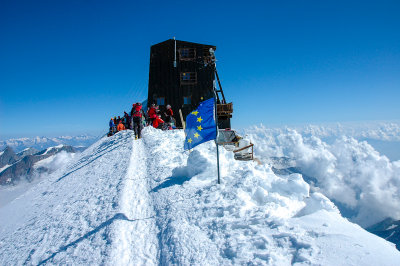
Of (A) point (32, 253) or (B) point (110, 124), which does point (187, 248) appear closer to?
(A) point (32, 253)

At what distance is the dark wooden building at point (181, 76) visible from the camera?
29359mm

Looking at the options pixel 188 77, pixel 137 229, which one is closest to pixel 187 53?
pixel 188 77

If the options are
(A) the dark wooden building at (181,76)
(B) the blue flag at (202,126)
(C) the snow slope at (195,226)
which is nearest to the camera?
(C) the snow slope at (195,226)

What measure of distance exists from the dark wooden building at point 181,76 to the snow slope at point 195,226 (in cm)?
2118

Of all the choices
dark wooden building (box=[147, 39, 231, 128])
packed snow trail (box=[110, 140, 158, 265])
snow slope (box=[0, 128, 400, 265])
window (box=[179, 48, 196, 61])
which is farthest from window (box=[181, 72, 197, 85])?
packed snow trail (box=[110, 140, 158, 265])

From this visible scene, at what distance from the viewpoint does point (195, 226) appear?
533cm

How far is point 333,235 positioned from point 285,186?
2696 mm

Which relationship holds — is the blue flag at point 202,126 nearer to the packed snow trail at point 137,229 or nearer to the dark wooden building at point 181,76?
the packed snow trail at point 137,229

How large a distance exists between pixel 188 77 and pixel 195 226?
2648 cm

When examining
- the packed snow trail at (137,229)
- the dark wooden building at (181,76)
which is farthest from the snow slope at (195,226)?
the dark wooden building at (181,76)

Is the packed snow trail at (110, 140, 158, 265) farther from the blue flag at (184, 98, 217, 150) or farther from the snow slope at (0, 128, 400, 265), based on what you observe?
the blue flag at (184, 98, 217, 150)

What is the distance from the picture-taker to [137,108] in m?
16.4

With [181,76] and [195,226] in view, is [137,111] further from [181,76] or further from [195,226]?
[181,76]

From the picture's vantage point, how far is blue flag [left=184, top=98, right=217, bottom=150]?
807 cm
